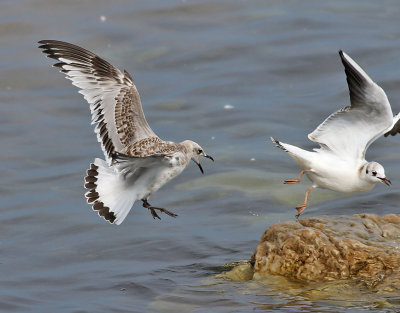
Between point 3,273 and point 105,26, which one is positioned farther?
point 105,26

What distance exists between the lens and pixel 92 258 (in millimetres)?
10062

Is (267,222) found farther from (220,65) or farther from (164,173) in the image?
(220,65)

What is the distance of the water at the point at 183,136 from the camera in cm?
902

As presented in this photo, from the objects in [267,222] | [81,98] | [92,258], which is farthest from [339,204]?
[81,98]

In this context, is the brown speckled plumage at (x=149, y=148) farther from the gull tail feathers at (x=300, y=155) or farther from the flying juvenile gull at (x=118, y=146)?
the gull tail feathers at (x=300, y=155)

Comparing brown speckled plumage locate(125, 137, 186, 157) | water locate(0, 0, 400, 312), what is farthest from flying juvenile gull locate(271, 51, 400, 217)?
water locate(0, 0, 400, 312)

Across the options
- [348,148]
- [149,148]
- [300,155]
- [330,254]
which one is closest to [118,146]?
[149,148]

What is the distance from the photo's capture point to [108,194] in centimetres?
857

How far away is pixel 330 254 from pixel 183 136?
20.0 ft

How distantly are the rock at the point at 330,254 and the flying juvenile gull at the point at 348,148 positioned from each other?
0.61m

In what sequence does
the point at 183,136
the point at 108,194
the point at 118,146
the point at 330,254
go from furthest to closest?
the point at 183,136 < the point at 118,146 < the point at 108,194 < the point at 330,254

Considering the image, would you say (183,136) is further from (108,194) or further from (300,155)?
(300,155)

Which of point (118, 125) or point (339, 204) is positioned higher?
point (118, 125)

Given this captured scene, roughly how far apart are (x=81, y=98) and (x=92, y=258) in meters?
5.50
